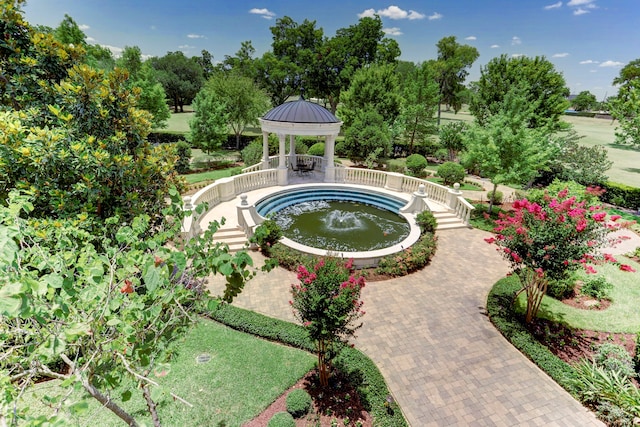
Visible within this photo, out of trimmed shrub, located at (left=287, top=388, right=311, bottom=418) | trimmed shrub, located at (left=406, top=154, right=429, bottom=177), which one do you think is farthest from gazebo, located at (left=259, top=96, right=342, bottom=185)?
trimmed shrub, located at (left=287, top=388, right=311, bottom=418)

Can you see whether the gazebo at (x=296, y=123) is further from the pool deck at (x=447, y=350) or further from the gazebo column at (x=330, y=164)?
the pool deck at (x=447, y=350)

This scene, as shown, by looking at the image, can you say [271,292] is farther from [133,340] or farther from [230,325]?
[133,340]

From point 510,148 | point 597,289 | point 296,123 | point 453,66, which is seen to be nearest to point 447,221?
point 510,148

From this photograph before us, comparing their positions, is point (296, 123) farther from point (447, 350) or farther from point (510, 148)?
point (447, 350)

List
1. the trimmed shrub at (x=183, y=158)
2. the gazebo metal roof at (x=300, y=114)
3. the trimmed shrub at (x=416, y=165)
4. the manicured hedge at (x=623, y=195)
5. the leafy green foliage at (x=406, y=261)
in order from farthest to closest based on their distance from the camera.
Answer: the trimmed shrub at (x=183, y=158)
the trimmed shrub at (x=416, y=165)
the manicured hedge at (x=623, y=195)
the gazebo metal roof at (x=300, y=114)
the leafy green foliage at (x=406, y=261)

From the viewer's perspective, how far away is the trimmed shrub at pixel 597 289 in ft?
43.7

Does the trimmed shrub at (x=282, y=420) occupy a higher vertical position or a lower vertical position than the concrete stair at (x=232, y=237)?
lower

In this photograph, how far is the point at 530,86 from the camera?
34.7 meters

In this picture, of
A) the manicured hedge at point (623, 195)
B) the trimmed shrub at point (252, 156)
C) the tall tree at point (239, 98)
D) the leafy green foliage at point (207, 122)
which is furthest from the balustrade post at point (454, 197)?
the tall tree at point (239, 98)

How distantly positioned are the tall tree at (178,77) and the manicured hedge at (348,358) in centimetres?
7969

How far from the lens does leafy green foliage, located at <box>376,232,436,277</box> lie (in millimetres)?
14406

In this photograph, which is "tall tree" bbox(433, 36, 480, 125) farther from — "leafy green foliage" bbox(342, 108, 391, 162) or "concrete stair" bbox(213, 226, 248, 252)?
"concrete stair" bbox(213, 226, 248, 252)

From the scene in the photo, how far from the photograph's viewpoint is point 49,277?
302 cm

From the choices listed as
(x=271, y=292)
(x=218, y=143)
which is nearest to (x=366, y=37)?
(x=218, y=143)
